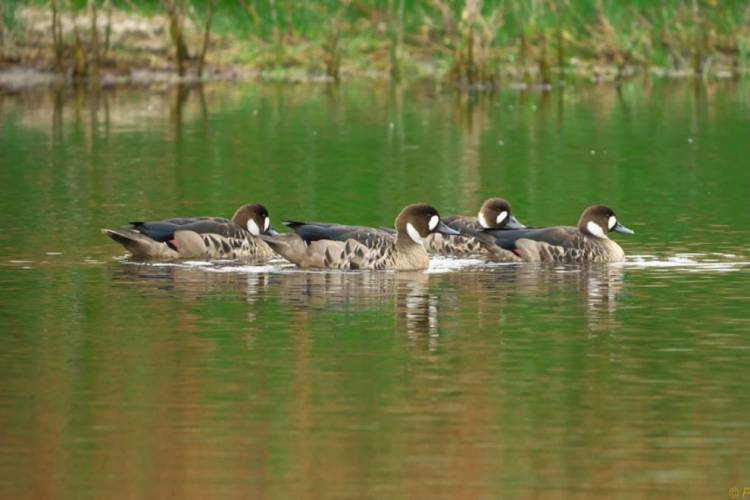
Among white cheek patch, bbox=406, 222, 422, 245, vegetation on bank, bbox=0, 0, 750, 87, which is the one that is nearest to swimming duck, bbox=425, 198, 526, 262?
white cheek patch, bbox=406, 222, 422, 245

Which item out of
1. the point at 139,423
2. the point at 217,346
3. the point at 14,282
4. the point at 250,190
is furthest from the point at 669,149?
the point at 139,423

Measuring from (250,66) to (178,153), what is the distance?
60.4 feet

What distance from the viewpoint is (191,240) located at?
779 inches

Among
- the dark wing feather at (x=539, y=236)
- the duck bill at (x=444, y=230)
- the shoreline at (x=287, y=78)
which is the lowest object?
the dark wing feather at (x=539, y=236)

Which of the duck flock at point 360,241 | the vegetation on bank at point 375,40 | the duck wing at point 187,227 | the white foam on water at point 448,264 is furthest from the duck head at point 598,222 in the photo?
the vegetation on bank at point 375,40

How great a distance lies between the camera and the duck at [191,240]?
19.6 metres

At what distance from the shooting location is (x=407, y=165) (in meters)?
29.2

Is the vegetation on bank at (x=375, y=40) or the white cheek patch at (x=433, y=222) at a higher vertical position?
the vegetation on bank at (x=375, y=40)

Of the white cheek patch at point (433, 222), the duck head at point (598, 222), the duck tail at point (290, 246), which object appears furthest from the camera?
the duck head at point (598, 222)

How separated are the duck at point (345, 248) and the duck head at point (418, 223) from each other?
0.33 ft

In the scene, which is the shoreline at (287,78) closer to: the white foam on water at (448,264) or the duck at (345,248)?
the white foam on water at (448,264)

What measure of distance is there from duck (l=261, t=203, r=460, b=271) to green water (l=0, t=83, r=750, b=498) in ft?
0.68

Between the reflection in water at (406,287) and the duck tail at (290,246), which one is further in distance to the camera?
the duck tail at (290,246)

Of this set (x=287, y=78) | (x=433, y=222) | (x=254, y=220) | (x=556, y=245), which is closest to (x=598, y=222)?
(x=556, y=245)
